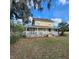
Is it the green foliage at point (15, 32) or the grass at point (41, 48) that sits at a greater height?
the green foliage at point (15, 32)

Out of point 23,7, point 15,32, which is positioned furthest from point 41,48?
point 23,7

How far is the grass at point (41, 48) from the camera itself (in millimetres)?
2184

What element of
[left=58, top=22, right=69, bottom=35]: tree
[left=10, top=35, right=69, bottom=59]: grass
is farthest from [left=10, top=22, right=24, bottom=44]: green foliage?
[left=58, top=22, right=69, bottom=35]: tree

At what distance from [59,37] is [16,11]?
0.50 metres

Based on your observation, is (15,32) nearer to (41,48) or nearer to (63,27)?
(41,48)

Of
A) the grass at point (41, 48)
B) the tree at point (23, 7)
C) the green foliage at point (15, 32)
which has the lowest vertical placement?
the grass at point (41, 48)

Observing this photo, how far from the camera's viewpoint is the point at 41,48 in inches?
86.7

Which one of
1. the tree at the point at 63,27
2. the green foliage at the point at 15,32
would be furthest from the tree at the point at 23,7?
the tree at the point at 63,27

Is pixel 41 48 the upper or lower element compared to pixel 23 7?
lower

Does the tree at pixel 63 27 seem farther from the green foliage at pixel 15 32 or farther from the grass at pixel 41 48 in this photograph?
the green foliage at pixel 15 32
